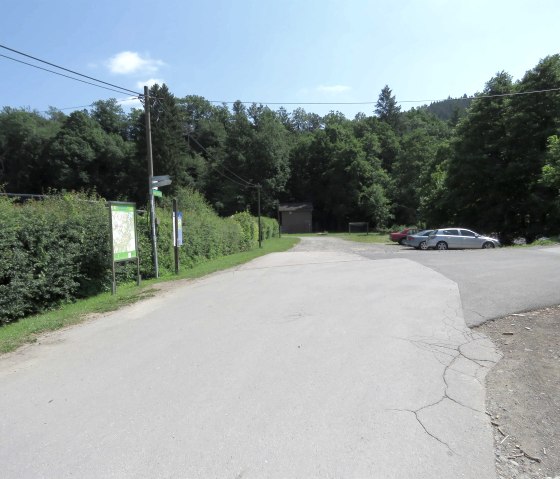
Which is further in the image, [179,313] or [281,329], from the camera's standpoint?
[179,313]

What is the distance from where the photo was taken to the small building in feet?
274

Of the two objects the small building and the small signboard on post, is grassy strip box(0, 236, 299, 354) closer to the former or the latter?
the small signboard on post

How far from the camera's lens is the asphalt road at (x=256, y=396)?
136 inches

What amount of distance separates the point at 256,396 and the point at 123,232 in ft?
32.8

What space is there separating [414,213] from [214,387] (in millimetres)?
71419

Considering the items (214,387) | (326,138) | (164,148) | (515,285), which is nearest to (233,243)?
(515,285)

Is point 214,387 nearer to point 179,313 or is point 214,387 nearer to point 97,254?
point 179,313

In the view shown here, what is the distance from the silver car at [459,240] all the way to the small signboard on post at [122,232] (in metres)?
22.2

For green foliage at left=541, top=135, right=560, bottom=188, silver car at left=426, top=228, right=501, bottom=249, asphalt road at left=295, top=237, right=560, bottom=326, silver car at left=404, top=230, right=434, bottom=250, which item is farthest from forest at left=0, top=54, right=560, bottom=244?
asphalt road at left=295, top=237, right=560, bottom=326

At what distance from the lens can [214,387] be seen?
500 cm

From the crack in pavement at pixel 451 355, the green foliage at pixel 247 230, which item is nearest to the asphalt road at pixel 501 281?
the crack in pavement at pixel 451 355

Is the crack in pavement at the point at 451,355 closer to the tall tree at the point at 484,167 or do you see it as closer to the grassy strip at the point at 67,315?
the grassy strip at the point at 67,315

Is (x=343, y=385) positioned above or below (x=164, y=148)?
below

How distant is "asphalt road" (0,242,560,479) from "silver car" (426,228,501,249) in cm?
2217
